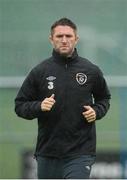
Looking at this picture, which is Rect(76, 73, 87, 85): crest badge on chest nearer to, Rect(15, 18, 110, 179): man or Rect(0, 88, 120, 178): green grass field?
Rect(15, 18, 110, 179): man

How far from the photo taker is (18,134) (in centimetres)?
1173

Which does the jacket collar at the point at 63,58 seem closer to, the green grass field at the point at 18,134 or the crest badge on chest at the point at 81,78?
the crest badge on chest at the point at 81,78

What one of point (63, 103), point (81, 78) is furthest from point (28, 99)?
point (81, 78)

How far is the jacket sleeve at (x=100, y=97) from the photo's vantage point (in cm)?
661

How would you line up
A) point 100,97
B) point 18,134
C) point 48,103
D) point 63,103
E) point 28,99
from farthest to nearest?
1. point 18,134
2. point 100,97
3. point 28,99
4. point 63,103
5. point 48,103

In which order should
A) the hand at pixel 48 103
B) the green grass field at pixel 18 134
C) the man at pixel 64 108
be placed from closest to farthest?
the hand at pixel 48 103 → the man at pixel 64 108 → the green grass field at pixel 18 134

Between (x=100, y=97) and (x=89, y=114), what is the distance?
13.9 inches

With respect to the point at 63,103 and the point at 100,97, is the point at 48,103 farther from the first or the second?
the point at 100,97

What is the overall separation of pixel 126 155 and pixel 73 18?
177cm

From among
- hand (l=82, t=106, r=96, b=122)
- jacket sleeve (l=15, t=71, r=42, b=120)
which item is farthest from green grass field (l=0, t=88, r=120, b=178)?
hand (l=82, t=106, r=96, b=122)

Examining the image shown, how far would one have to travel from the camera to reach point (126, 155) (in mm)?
11445

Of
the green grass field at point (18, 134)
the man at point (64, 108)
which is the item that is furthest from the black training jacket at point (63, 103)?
the green grass field at point (18, 134)

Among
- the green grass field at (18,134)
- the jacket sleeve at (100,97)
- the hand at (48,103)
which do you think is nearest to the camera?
the hand at (48,103)

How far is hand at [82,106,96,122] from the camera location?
6434mm
